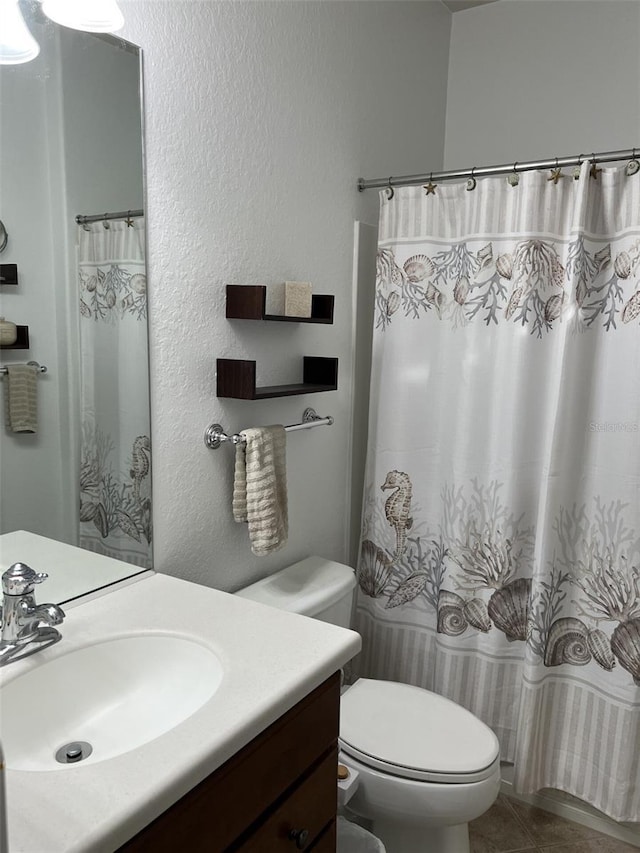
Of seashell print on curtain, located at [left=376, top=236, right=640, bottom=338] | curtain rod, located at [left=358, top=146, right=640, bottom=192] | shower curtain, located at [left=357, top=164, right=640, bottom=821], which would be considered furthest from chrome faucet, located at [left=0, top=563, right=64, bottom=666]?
curtain rod, located at [left=358, top=146, right=640, bottom=192]

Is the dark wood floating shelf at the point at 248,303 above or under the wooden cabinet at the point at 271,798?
above

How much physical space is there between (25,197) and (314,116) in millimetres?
960

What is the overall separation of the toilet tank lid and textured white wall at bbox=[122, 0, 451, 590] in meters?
0.07

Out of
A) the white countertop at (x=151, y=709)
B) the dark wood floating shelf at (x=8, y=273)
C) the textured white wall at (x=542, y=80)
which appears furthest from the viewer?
the textured white wall at (x=542, y=80)

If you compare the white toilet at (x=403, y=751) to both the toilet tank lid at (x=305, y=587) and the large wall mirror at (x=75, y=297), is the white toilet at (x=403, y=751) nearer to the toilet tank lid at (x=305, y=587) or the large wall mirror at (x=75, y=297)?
the toilet tank lid at (x=305, y=587)

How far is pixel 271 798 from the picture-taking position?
3.54ft

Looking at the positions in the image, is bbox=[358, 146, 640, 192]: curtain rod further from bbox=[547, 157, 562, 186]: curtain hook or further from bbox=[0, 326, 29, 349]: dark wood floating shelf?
bbox=[0, 326, 29, 349]: dark wood floating shelf

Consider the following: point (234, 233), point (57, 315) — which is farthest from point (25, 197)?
point (234, 233)

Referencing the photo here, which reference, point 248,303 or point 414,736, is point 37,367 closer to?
point 248,303

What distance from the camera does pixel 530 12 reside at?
2295 millimetres

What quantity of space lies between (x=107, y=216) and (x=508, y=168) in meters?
1.10

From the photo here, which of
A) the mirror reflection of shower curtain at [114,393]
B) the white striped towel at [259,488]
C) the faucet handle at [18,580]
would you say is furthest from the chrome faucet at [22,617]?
the white striped towel at [259,488]

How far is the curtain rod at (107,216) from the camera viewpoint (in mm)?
1287

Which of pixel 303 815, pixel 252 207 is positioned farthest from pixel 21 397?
pixel 303 815
